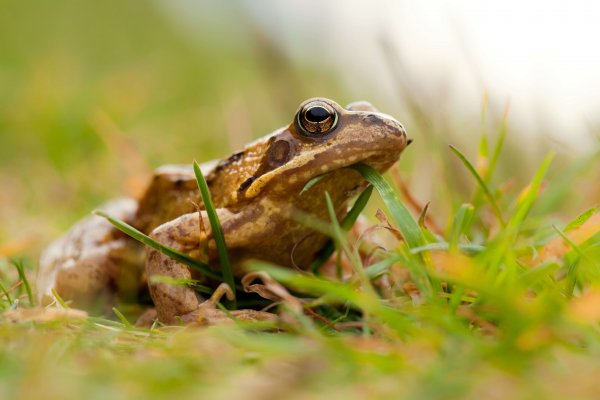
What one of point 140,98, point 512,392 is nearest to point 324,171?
point 512,392

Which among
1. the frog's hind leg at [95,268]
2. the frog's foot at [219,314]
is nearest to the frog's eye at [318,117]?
the frog's foot at [219,314]

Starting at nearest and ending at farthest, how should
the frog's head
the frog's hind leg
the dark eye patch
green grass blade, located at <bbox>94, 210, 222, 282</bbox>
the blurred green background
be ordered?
green grass blade, located at <bbox>94, 210, 222, 282</bbox> → the frog's head → the dark eye patch → the frog's hind leg → the blurred green background

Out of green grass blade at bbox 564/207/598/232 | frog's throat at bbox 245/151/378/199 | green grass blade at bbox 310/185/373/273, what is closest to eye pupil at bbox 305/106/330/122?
frog's throat at bbox 245/151/378/199

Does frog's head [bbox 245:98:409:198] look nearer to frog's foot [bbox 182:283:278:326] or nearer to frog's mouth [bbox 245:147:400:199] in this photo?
frog's mouth [bbox 245:147:400:199]

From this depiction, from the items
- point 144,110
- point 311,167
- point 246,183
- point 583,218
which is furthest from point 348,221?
point 144,110

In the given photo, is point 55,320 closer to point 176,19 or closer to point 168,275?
point 168,275

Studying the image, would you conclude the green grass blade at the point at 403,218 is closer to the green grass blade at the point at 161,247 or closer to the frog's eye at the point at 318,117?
the frog's eye at the point at 318,117

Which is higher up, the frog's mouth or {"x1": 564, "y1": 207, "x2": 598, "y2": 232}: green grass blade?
the frog's mouth
